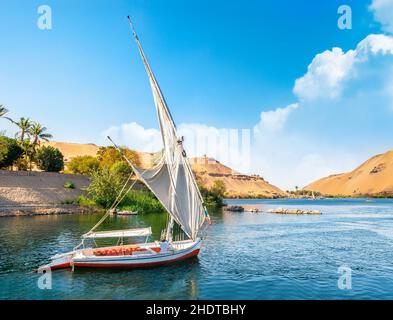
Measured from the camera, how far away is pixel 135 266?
27.6m

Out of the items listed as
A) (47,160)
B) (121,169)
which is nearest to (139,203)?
(121,169)

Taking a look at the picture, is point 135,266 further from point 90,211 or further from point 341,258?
point 90,211

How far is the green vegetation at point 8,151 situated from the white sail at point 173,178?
65.3 metres

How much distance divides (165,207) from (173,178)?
256 centimetres

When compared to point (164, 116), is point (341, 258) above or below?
below

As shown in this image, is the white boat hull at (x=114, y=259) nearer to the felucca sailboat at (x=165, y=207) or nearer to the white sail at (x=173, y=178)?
the felucca sailboat at (x=165, y=207)

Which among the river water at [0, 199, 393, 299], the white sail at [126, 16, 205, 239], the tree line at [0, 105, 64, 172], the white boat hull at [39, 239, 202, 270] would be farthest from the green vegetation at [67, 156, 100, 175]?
the white boat hull at [39, 239, 202, 270]

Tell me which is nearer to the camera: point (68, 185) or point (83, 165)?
point (68, 185)

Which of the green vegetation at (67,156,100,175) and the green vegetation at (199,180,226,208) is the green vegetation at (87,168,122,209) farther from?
the green vegetation at (199,180,226,208)

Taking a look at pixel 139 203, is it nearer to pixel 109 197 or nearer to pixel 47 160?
pixel 109 197

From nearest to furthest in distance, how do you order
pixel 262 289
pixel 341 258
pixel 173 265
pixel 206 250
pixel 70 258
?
pixel 262 289, pixel 70 258, pixel 173 265, pixel 341 258, pixel 206 250

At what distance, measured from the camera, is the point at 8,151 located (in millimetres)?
84062
